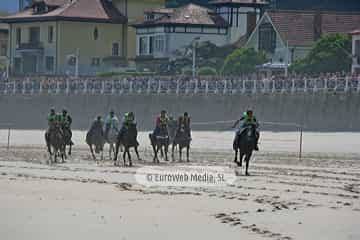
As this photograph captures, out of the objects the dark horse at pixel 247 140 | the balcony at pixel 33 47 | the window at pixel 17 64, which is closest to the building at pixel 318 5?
the balcony at pixel 33 47

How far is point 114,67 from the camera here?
85.3 meters

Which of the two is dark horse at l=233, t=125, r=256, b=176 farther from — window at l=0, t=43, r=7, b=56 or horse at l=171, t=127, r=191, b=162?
window at l=0, t=43, r=7, b=56

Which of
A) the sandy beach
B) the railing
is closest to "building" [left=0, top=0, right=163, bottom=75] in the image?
the railing

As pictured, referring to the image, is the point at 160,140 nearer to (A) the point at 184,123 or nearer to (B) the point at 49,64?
(A) the point at 184,123

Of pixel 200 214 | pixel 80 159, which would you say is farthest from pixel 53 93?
pixel 200 214

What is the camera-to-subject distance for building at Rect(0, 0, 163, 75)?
84.9 m

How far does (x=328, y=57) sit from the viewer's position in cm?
6172

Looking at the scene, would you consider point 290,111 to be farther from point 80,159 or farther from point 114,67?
point 114,67

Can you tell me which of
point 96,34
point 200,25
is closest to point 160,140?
point 200,25

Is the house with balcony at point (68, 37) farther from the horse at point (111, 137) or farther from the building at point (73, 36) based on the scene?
the horse at point (111, 137)

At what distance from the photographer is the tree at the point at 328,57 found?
6128 cm

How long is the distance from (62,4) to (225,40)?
1393 cm

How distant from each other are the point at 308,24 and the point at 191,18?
1058cm

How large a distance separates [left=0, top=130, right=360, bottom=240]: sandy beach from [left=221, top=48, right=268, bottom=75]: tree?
112ft
